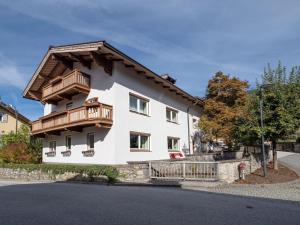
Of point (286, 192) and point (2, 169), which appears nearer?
point (286, 192)

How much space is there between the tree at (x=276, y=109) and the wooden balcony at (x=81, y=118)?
8.43 metres

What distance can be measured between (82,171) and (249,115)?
35.7ft

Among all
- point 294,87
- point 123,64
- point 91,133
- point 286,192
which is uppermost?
point 123,64

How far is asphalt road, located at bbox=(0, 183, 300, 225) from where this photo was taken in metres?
7.20

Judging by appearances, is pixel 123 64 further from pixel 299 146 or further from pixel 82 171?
pixel 299 146

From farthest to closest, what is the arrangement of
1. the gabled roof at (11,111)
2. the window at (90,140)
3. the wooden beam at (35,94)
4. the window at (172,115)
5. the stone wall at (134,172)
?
the gabled roof at (11,111)
the wooden beam at (35,94)
the window at (172,115)
the window at (90,140)
the stone wall at (134,172)

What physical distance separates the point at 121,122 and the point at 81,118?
2594 millimetres

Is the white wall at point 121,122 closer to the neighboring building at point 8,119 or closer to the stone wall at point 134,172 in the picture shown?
the stone wall at point 134,172

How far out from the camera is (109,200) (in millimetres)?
10211

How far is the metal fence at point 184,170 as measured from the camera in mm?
14398

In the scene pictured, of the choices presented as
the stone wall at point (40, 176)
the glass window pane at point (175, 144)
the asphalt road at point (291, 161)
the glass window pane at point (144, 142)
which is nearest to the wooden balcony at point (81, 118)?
the stone wall at point (40, 176)

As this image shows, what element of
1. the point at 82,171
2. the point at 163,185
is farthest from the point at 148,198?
the point at 82,171

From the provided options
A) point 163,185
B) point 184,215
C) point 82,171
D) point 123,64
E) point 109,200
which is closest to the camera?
point 184,215

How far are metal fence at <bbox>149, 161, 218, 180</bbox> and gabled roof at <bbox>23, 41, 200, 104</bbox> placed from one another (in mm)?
7134
